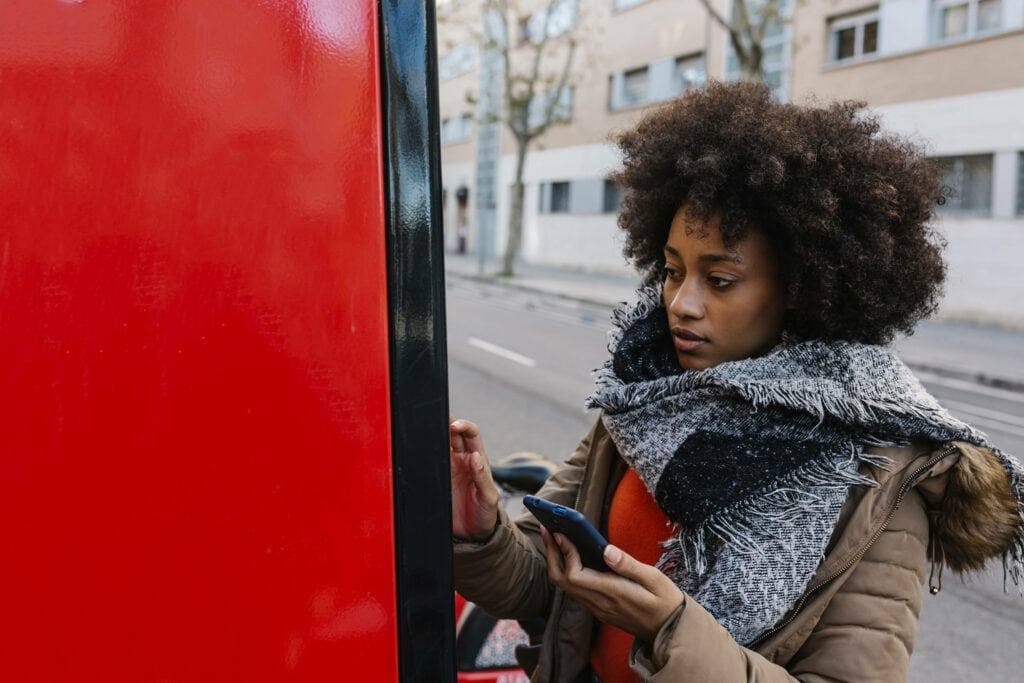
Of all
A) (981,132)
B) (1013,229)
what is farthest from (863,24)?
(1013,229)

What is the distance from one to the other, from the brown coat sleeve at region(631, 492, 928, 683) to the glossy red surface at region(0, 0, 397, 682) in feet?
1.25

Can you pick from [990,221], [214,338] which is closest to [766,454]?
[214,338]

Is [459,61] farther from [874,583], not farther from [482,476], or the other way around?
[874,583]

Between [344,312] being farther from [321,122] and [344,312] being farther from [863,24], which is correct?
[863,24]

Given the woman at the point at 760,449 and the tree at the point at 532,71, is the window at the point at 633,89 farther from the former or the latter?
the woman at the point at 760,449

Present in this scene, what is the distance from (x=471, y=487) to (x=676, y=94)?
6615 mm

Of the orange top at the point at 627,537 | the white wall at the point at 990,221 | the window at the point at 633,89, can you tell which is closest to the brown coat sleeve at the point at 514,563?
the orange top at the point at 627,537

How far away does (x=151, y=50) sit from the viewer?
78 cm

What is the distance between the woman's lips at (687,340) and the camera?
1.39m

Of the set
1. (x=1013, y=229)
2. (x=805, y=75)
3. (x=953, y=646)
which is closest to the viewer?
(x=953, y=646)

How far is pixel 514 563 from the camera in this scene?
1444mm

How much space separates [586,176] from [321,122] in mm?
24852

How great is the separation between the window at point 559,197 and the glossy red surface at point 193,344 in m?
25.8

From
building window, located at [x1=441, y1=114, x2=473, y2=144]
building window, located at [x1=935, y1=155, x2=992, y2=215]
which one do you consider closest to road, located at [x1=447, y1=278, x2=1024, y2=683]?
building window, located at [x1=935, y1=155, x2=992, y2=215]
